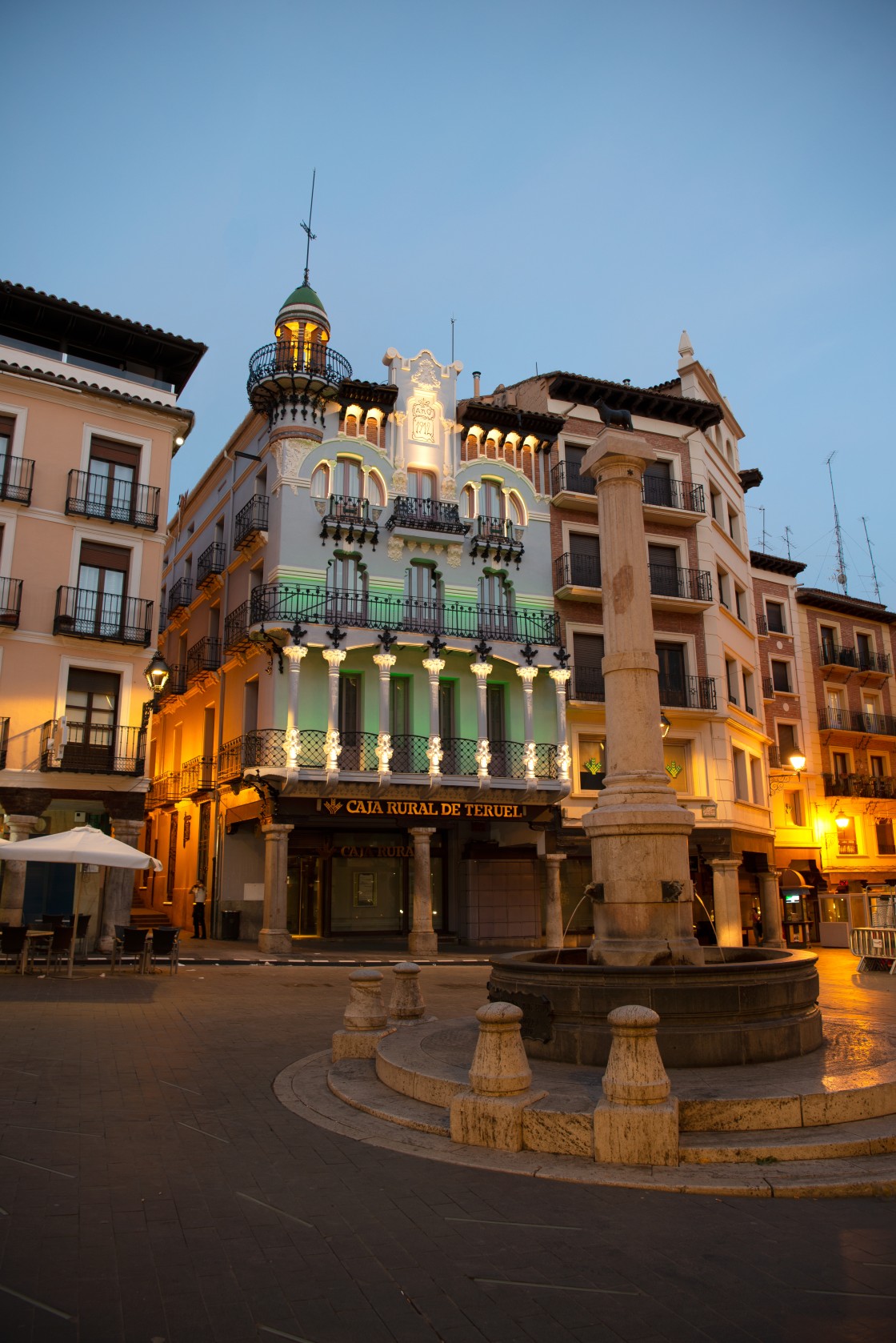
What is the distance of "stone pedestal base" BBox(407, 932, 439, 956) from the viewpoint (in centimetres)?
2502

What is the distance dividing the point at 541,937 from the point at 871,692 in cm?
2062

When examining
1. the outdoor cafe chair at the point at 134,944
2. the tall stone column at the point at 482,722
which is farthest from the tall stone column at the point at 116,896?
the tall stone column at the point at 482,722

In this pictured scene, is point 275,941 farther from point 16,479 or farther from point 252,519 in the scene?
point 16,479

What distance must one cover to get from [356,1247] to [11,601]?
21.5 metres

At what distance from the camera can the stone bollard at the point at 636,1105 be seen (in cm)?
610

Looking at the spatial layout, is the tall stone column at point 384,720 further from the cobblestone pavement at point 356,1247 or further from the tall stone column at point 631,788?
the cobblestone pavement at point 356,1247

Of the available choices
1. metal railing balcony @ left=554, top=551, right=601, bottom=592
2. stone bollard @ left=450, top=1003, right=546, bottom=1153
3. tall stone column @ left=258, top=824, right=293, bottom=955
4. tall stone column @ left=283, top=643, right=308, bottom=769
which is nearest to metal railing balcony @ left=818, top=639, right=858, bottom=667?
metal railing balcony @ left=554, top=551, right=601, bottom=592

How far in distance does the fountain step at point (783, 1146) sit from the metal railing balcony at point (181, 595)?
3109 cm

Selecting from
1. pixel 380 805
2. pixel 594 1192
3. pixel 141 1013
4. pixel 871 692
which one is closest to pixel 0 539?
pixel 380 805

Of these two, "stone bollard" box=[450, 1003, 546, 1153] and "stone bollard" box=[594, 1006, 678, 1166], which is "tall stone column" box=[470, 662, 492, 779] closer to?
"stone bollard" box=[450, 1003, 546, 1153]

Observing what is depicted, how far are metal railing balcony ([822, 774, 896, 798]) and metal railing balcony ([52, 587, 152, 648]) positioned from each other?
26567 mm

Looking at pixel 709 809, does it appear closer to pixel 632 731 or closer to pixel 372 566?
pixel 372 566

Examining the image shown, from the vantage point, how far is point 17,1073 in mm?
8828

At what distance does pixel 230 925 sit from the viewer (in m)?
28.2
